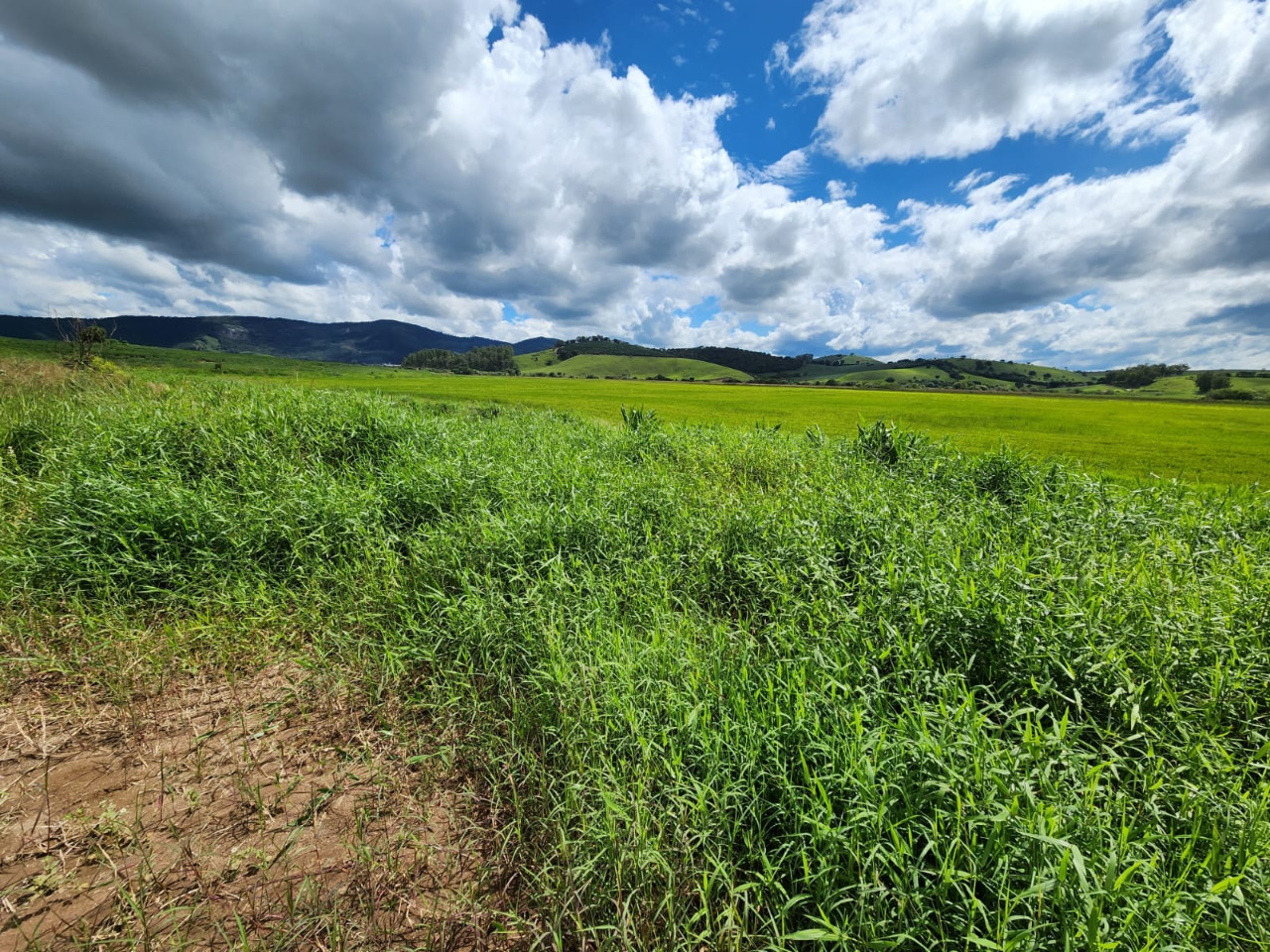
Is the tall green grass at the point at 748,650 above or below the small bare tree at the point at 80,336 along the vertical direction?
below

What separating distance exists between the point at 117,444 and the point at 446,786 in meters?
8.39

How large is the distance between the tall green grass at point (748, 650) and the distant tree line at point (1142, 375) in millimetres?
174971

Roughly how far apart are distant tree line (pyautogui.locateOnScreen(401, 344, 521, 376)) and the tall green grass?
154031 millimetres

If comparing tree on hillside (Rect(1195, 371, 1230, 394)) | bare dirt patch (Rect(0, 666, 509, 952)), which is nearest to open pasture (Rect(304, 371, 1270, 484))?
bare dirt patch (Rect(0, 666, 509, 952))

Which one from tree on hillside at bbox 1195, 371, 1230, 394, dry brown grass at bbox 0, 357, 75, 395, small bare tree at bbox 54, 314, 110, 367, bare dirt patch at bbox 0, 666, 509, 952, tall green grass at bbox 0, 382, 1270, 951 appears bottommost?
bare dirt patch at bbox 0, 666, 509, 952

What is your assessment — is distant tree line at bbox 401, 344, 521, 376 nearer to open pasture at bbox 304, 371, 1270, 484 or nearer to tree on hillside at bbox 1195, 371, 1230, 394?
open pasture at bbox 304, 371, 1270, 484

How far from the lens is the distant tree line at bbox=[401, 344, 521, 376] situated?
158m

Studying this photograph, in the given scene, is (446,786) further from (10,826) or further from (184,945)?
(10,826)

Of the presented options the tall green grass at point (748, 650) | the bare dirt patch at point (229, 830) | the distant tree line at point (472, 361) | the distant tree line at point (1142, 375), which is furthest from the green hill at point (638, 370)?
the bare dirt patch at point (229, 830)

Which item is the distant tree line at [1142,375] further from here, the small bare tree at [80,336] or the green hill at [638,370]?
the small bare tree at [80,336]

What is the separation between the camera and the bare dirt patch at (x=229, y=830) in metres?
2.62

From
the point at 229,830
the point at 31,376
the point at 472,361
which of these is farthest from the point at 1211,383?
the point at 472,361

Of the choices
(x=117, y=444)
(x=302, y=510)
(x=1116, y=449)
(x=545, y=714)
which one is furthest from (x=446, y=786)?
(x=1116, y=449)

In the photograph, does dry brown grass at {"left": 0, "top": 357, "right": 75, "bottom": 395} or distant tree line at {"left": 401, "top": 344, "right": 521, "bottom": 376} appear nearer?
dry brown grass at {"left": 0, "top": 357, "right": 75, "bottom": 395}
